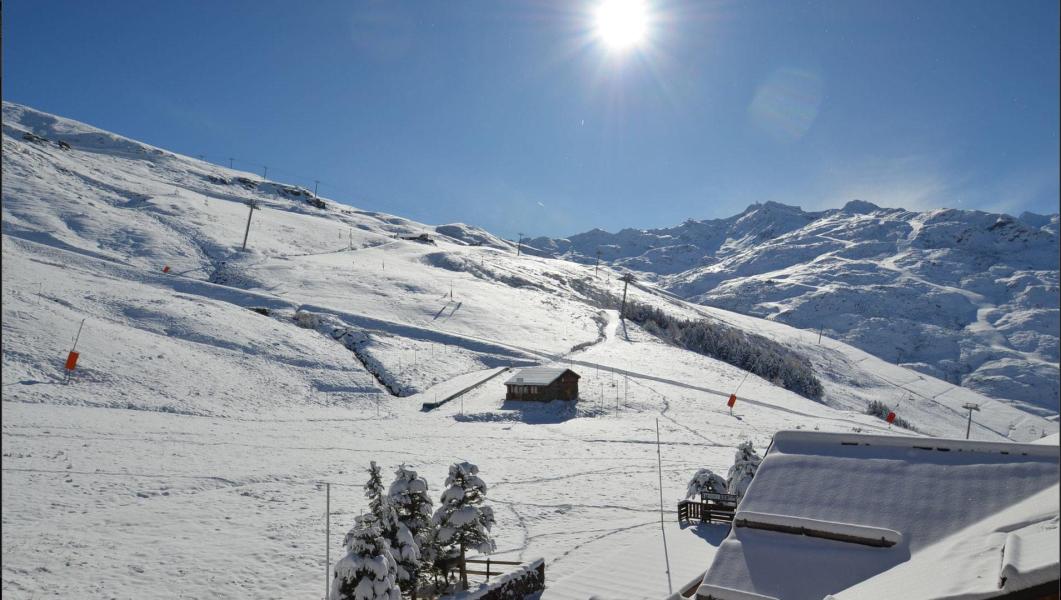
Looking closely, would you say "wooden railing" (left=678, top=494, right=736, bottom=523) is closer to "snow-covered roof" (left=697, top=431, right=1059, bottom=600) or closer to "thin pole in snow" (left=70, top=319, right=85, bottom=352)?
"snow-covered roof" (left=697, top=431, right=1059, bottom=600)

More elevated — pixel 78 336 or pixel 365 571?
pixel 78 336

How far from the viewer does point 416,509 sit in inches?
767

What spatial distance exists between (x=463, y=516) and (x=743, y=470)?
1560cm

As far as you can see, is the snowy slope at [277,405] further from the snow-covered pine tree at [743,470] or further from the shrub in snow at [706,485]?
the snow-covered pine tree at [743,470]

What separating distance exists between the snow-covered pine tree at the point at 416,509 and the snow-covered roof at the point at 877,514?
9902 mm

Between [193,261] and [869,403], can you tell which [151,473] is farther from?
[869,403]

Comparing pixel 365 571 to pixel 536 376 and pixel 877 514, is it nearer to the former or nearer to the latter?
pixel 877 514

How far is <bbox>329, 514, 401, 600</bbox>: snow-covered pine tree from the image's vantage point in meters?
14.8

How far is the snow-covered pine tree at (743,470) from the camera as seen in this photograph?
27.4 metres

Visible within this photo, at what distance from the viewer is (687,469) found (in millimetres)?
38750

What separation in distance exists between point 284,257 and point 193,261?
697 inches

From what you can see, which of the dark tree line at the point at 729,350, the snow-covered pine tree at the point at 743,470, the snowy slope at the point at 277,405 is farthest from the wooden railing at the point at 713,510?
the dark tree line at the point at 729,350

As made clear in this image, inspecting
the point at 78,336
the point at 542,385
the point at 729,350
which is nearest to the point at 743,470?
the point at 542,385

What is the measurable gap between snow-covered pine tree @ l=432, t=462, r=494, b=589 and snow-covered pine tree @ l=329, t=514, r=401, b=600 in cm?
407
